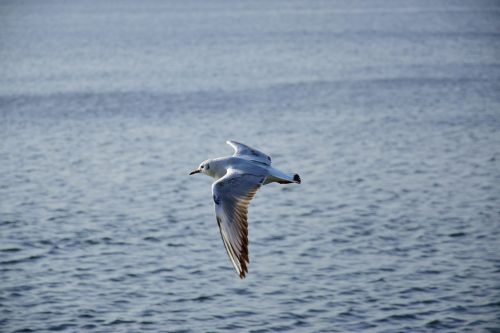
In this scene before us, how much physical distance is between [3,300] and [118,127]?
64.5 feet

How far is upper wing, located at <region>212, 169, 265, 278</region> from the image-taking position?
11375 millimetres

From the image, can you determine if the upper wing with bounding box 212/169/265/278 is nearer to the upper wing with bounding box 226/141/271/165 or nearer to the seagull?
the seagull

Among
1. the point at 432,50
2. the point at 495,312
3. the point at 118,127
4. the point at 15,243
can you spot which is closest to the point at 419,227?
the point at 495,312

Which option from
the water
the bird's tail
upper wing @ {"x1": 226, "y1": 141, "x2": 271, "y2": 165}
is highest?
upper wing @ {"x1": 226, "y1": 141, "x2": 271, "y2": 165}

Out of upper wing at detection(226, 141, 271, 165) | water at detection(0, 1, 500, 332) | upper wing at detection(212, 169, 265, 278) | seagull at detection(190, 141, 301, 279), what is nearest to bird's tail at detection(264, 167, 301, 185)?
seagull at detection(190, 141, 301, 279)

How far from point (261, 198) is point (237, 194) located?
13.5 m

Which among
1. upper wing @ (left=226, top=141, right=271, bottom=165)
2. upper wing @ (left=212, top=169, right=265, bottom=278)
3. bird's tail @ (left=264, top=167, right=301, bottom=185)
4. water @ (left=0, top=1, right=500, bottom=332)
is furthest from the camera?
water @ (left=0, top=1, right=500, bottom=332)

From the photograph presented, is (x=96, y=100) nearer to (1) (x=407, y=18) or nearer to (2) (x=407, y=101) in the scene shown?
(2) (x=407, y=101)

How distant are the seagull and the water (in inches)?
163

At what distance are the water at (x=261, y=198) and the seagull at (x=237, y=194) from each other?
4153mm

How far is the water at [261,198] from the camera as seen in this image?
56.9 ft

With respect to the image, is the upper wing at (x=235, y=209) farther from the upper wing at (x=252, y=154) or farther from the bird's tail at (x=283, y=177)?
the upper wing at (x=252, y=154)

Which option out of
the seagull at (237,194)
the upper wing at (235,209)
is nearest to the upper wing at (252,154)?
the seagull at (237,194)

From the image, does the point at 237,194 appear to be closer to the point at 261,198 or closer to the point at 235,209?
the point at 235,209
